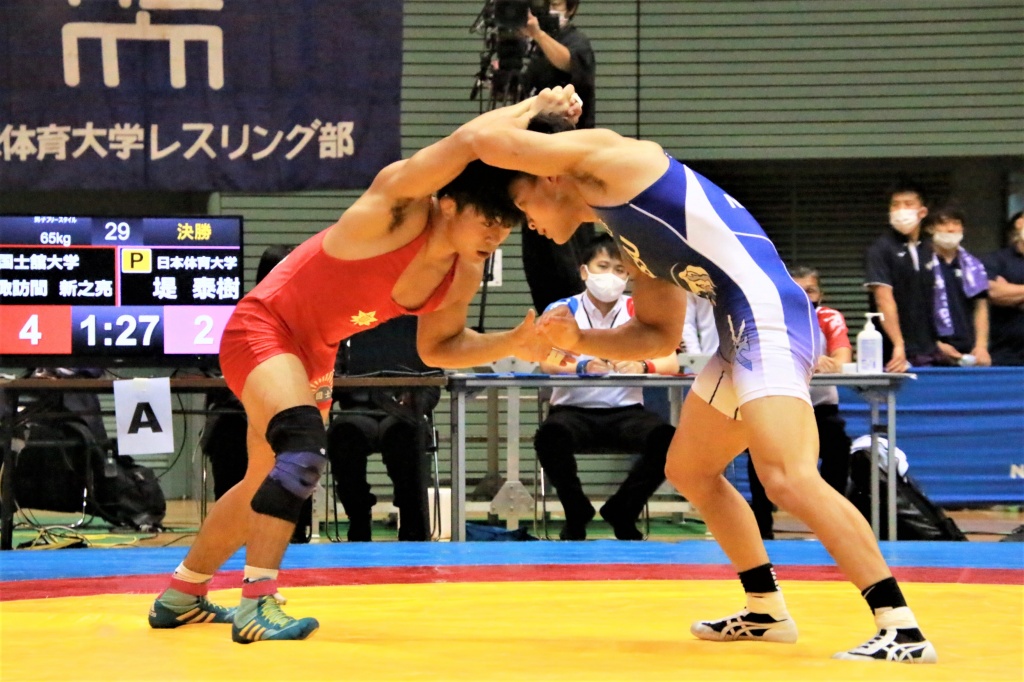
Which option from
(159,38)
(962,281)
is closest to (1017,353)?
(962,281)

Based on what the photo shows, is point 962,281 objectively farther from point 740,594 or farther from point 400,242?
point 400,242

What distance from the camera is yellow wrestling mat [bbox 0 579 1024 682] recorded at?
2.29 meters

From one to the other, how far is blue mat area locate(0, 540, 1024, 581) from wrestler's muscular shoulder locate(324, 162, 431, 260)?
1.69 metres

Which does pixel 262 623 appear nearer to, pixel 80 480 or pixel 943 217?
pixel 80 480

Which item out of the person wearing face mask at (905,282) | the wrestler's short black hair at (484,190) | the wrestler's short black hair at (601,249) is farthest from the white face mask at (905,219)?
the wrestler's short black hair at (484,190)

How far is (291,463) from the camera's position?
2619 millimetres

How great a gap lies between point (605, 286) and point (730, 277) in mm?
3149

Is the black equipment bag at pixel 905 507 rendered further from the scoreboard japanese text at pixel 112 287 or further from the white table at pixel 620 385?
the scoreboard japanese text at pixel 112 287

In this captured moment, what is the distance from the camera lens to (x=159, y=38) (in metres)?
6.00

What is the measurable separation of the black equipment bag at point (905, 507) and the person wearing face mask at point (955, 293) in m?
1.14

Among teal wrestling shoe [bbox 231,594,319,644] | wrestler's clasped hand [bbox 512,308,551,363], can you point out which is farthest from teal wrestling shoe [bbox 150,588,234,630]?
wrestler's clasped hand [bbox 512,308,551,363]

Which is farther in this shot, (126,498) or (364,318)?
(126,498)

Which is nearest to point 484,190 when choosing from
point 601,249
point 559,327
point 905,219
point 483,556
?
point 559,327

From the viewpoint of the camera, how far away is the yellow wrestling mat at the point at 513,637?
229cm
